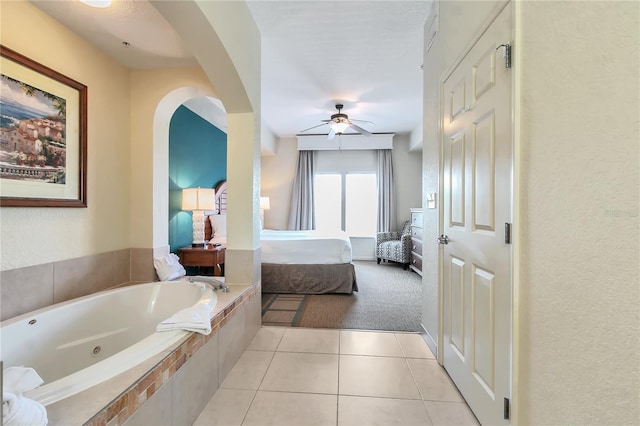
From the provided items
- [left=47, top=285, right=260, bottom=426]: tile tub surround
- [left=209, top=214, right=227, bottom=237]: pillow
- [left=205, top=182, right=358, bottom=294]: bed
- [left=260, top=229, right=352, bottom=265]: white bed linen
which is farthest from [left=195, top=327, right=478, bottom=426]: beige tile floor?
[left=209, top=214, right=227, bottom=237]: pillow

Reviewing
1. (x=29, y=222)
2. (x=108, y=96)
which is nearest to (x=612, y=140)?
(x=29, y=222)

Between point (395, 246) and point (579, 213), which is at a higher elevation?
point (579, 213)

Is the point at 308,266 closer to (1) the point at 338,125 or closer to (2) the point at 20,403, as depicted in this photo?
(1) the point at 338,125

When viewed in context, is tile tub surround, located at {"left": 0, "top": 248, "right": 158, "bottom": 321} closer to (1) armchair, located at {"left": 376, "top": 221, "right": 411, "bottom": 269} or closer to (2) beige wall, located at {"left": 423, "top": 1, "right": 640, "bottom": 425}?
(2) beige wall, located at {"left": 423, "top": 1, "right": 640, "bottom": 425}

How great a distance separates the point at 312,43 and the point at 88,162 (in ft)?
7.17

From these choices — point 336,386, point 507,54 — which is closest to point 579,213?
point 507,54

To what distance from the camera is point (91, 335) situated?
1.76 metres

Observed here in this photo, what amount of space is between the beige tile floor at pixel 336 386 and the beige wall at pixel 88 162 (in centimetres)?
150

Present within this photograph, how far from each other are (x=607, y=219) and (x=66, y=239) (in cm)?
289

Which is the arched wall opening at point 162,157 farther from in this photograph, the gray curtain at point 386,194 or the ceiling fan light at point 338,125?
the gray curtain at point 386,194

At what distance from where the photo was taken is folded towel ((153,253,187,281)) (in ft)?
8.34

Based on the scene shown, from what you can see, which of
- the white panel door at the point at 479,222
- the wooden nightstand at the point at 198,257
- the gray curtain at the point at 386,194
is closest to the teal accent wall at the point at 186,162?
the wooden nightstand at the point at 198,257

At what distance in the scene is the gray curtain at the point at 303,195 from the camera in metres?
6.02

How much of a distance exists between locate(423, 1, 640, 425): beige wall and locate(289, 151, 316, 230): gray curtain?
198 inches
